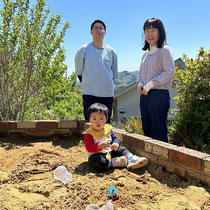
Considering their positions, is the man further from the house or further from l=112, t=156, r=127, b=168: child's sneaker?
the house

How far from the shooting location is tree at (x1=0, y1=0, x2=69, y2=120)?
445cm

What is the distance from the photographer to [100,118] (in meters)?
2.47

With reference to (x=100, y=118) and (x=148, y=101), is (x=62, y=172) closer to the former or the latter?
(x=100, y=118)

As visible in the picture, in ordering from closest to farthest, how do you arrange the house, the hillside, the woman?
the woman → the house → the hillside

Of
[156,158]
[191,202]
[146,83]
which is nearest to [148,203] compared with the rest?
[191,202]

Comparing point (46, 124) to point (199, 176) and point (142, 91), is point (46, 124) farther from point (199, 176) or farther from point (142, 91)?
point (199, 176)

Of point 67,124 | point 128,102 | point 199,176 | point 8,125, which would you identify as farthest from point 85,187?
point 128,102

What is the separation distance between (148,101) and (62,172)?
126 centimetres

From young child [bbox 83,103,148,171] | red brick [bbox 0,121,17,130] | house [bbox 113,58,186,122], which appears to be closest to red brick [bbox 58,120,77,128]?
red brick [bbox 0,121,17,130]

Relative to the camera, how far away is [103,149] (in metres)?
2.48

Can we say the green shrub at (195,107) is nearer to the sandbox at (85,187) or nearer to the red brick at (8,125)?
the sandbox at (85,187)

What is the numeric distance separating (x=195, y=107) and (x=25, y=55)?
138 inches

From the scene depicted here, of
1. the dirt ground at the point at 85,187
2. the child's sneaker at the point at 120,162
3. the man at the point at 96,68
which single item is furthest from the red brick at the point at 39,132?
the child's sneaker at the point at 120,162

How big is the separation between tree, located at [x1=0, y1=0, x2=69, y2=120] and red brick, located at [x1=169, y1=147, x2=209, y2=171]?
3486 mm
